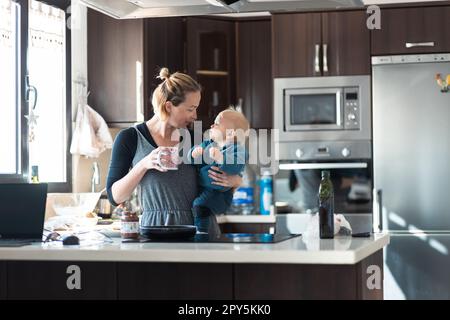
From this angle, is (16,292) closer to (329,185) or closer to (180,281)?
(180,281)

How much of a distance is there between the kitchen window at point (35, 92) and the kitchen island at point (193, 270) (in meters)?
1.47

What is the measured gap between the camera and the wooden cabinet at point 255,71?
→ 18.2 feet

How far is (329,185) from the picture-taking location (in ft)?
9.46

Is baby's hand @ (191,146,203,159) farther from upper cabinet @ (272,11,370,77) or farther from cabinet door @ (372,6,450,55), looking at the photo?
cabinet door @ (372,6,450,55)

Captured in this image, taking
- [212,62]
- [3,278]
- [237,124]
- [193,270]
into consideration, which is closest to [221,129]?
[237,124]

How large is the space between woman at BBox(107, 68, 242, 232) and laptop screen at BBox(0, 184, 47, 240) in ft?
1.13

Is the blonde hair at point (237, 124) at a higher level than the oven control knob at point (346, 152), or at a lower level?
higher

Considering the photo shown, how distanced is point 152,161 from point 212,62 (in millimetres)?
2407

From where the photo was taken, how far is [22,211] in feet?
10.0

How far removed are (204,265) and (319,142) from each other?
2.65 meters

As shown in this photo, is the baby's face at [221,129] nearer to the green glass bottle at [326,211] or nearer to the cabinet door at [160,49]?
the green glass bottle at [326,211]

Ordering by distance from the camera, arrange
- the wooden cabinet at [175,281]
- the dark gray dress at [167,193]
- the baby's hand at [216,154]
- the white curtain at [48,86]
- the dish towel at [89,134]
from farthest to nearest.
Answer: the dish towel at [89,134], the white curtain at [48,86], the dark gray dress at [167,193], the baby's hand at [216,154], the wooden cabinet at [175,281]

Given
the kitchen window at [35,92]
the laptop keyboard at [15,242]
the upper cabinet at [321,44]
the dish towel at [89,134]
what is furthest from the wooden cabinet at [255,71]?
the laptop keyboard at [15,242]
